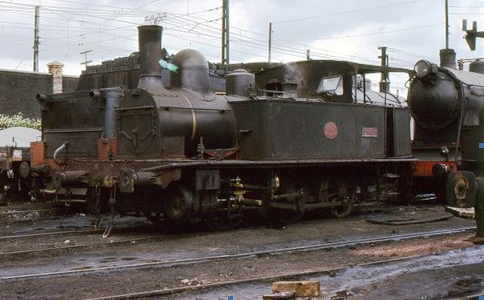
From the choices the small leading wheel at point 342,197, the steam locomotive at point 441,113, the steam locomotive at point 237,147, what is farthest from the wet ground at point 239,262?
the steam locomotive at point 441,113

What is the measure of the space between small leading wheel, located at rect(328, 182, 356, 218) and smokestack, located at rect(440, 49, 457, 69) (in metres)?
Result: 6.20

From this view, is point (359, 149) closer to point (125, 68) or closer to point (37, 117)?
point (125, 68)

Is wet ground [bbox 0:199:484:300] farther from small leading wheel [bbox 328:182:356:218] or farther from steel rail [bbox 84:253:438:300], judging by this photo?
small leading wheel [bbox 328:182:356:218]

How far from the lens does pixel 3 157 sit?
1454cm

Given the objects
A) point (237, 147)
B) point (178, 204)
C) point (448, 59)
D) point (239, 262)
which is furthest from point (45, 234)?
point (448, 59)

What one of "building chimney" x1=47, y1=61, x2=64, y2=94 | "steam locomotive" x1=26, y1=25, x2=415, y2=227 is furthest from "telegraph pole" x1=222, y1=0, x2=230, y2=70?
"steam locomotive" x1=26, y1=25, x2=415, y2=227

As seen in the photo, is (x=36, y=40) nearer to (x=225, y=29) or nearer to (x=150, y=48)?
(x=225, y=29)

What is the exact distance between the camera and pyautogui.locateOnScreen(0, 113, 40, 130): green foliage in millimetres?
22078

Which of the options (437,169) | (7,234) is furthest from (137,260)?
(437,169)

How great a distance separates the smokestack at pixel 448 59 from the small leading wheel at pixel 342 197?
6.20 metres

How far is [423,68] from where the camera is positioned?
45.8 ft

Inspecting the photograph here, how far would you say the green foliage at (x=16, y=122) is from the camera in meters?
22.1

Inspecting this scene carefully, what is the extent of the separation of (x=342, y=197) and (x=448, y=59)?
671 centimetres

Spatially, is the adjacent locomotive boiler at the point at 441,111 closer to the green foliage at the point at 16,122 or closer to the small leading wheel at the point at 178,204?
the small leading wheel at the point at 178,204
